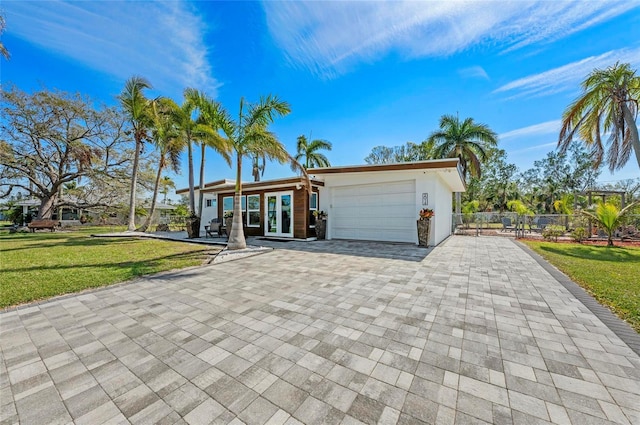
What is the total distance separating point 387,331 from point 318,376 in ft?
3.58

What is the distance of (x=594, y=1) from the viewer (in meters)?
6.16

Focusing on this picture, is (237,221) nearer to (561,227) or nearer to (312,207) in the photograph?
(312,207)

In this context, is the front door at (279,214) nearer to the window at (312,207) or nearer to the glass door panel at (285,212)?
the glass door panel at (285,212)

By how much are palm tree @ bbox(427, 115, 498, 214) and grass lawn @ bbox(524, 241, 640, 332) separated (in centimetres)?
1080

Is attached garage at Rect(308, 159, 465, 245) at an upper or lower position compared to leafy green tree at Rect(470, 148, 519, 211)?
lower

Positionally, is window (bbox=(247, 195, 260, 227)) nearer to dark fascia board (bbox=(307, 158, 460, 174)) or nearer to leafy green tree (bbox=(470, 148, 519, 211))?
dark fascia board (bbox=(307, 158, 460, 174))

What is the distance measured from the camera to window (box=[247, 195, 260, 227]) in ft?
42.0

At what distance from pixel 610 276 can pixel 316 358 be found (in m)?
6.58

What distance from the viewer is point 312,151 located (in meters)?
20.8

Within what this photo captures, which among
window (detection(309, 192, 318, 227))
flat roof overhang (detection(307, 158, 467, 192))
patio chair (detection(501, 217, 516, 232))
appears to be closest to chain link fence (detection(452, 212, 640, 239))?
patio chair (detection(501, 217, 516, 232))

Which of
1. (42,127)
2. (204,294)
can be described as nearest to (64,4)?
(204,294)

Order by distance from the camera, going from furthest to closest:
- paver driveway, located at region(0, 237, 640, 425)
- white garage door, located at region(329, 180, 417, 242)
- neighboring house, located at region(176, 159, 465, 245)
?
1. white garage door, located at region(329, 180, 417, 242)
2. neighboring house, located at region(176, 159, 465, 245)
3. paver driveway, located at region(0, 237, 640, 425)

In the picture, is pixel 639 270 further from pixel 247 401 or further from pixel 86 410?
pixel 86 410

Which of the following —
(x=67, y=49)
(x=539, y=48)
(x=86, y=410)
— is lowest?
(x=86, y=410)
